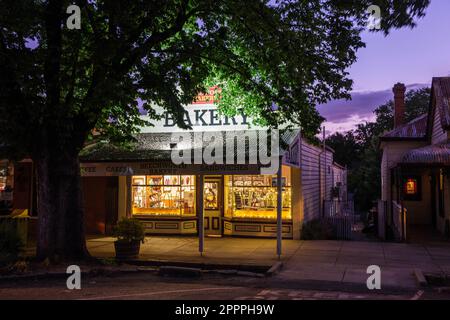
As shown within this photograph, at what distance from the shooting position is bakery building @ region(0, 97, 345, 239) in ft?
54.8

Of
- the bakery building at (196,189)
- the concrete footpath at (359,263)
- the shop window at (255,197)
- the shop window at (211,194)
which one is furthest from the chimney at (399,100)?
the shop window at (211,194)

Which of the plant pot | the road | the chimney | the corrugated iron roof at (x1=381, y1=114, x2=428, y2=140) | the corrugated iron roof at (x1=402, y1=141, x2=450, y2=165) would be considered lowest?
the road

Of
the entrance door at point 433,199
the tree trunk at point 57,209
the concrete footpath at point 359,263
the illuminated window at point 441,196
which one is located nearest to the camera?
the concrete footpath at point 359,263

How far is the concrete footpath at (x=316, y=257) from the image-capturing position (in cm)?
1068

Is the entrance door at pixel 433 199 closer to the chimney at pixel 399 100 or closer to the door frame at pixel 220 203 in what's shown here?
the chimney at pixel 399 100

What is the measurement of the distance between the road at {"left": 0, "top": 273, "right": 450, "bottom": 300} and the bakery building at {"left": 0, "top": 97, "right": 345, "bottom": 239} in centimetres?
552

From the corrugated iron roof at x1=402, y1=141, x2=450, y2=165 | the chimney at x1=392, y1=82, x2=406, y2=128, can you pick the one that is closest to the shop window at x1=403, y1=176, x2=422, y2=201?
the chimney at x1=392, y1=82, x2=406, y2=128

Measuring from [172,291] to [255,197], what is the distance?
8968 millimetres

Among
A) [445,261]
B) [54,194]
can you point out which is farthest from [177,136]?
[445,261]

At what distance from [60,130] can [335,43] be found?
738cm

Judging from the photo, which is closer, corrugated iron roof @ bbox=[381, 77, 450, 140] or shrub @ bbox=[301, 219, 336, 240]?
shrub @ bbox=[301, 219, 336, 240]

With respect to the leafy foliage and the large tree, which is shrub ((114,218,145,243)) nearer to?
the large tree

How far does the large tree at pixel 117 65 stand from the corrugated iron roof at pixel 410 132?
10.6 metres

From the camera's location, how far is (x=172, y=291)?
361 inches
